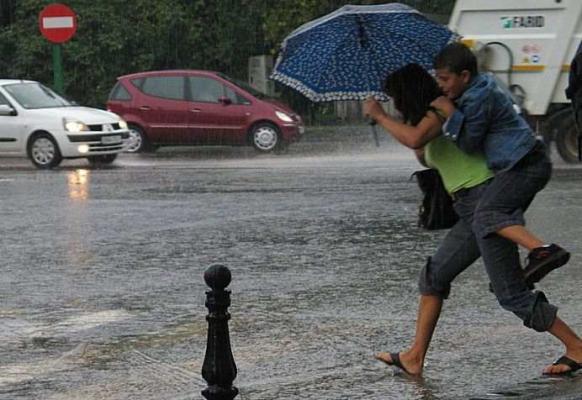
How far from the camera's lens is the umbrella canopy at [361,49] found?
7.41 metres

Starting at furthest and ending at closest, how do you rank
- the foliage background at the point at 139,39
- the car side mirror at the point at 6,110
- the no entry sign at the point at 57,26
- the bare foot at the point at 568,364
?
1. the foliage background at the point at 139,39
2. the no entry sign at the point at 57,26
3. the car side mirror at the point at 6,110
4. the bare foot at the point at 568,364

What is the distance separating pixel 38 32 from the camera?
36.2 meters

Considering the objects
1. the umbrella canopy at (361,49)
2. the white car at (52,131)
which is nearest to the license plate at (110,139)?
the white car at (52,131)

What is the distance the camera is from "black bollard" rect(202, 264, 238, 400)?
19.7ft

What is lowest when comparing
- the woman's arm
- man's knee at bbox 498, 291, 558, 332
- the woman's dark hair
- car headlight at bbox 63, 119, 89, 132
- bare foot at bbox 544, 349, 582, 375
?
car headlight at bbox 63, 119, 89, 132

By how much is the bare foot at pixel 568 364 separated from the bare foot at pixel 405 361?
674mm

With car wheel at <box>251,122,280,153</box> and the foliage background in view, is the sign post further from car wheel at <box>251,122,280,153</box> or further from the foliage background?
car wheel at <box>251,122,280,153</box>

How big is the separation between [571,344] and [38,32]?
30659 mm

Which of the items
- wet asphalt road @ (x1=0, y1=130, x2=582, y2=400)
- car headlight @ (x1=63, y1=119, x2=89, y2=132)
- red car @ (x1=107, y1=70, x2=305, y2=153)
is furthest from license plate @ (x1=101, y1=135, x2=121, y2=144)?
wet asphalt road @ (x1=0, y1=130, x2=582, y2=400)

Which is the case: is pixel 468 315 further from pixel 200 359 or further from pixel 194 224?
pixel 194 224

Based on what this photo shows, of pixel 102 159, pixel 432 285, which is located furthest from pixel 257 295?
pixel 102 159

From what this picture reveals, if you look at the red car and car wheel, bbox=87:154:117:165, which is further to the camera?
the red car

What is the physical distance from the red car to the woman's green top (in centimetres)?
1978

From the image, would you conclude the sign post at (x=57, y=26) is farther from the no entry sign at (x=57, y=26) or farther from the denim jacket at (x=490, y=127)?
the denim jacket at (x=490, y=127)
